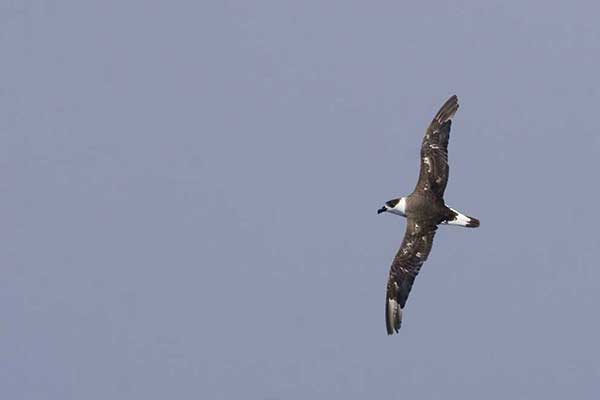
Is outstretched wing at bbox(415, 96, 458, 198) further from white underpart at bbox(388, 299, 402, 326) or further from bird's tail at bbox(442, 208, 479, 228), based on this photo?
white underpart at bbox(388, 299, 402, 326)

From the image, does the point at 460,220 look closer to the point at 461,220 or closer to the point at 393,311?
the point at 461,220

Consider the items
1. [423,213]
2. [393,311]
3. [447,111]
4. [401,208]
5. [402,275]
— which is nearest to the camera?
[393,311]

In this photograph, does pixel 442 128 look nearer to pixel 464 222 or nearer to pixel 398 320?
pixel 464 222

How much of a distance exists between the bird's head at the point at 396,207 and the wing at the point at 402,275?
4.55 feet

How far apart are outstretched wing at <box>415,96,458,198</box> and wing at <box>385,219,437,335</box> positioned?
8.05ft

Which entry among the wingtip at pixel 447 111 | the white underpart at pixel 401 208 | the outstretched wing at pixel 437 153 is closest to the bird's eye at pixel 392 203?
the white underpart at pixel 401 208

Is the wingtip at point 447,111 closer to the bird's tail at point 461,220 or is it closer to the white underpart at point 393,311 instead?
the bird's tail at point 461,220

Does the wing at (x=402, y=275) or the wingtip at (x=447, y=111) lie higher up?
the wingtip at (x=447, y=111)

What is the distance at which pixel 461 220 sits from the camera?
6059cm

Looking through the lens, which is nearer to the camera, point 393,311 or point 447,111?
point 393,311

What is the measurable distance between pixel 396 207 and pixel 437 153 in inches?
105

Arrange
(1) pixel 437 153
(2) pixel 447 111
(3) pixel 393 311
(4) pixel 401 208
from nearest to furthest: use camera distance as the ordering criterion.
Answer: (3) pixel 393 311 < (4) pixel 401 208 < (1) pixel 437 153 < (2) pixel 447 111

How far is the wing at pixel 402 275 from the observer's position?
5912 cm

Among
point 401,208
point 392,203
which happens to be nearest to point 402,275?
point 401,208
